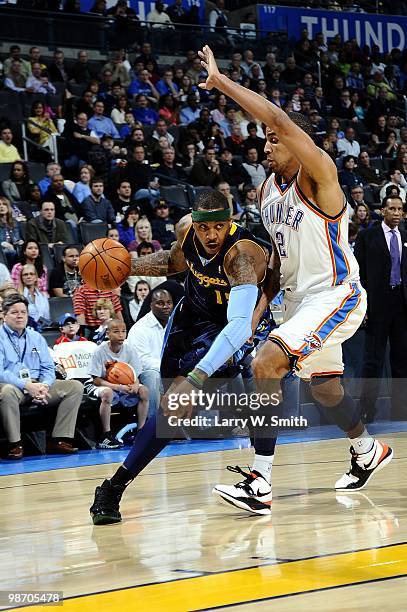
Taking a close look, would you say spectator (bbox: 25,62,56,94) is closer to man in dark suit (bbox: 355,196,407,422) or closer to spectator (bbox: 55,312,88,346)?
spectator (bbox: 55,312,88,346)

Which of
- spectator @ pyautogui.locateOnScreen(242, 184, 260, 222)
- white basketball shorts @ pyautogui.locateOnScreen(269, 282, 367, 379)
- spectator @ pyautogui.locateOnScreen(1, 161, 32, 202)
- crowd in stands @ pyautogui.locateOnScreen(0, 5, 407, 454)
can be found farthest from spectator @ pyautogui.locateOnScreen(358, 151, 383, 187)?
white basketball shorts @ pyautogui.locateOnScreen(269, 282, 367, 379)

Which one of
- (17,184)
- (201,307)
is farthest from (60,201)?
(201,307)

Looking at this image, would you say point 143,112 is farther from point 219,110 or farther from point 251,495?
point 251,495

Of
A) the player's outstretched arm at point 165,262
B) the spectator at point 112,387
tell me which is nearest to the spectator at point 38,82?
the spectator at point 112,387

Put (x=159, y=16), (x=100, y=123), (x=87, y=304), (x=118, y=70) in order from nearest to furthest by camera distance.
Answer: (x=87, y=304) < (x=100, y=123) < (x=118, y=70) < (x=159, y=16)

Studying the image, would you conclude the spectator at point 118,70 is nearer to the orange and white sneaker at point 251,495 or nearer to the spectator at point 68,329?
the spectator at point 68,329

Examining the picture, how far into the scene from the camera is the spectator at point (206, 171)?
1404 centimetres

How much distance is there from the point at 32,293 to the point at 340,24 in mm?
13546

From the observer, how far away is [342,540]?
423cm

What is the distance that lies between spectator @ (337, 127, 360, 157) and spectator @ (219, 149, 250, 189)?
290 cm

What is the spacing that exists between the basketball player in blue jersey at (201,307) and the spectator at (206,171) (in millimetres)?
8705

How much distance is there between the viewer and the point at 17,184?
1194 cm

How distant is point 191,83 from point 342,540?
43.6ft

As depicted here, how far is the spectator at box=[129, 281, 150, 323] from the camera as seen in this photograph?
33.5 feet
